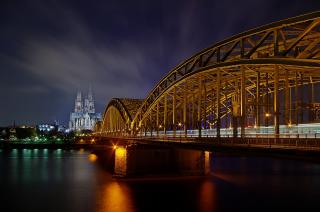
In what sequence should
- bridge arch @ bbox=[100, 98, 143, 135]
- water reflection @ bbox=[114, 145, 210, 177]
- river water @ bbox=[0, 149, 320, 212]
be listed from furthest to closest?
bridge arch @ bbox=[100, 98, 143, 135] → water reflection @ bbox=[114, 145, 210, 177] → river water @ bbox=[0, 149, 320, 212]

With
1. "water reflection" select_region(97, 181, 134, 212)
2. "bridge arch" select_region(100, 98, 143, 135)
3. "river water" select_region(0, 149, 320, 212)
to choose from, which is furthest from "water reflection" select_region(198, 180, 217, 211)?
"bridge arch" select_region(100, 98, 143, 135)

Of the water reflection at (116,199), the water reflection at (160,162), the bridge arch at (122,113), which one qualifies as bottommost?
the water reflection at (116,199)

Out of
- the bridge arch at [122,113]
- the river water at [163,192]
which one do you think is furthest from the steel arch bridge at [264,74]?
the bridge arch at [122,113]

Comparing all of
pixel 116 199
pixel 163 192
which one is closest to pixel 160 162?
pixel 163 192

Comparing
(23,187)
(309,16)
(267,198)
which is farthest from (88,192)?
(309,16)

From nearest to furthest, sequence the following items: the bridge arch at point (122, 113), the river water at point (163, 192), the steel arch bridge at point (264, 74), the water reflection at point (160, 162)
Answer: the steel arch bridge at point (264, 74) → the river water at point (163, 192) → the water reflection at point (160, 162) → the bridge arch at point (122, 113)

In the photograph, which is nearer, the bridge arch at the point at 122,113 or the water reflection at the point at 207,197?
the water reflection at the point at 207,197

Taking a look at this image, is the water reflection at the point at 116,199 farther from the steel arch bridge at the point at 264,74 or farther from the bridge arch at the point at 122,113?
the bridge arch at the point at 122,113

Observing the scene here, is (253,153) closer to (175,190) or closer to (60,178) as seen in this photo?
(175,190)

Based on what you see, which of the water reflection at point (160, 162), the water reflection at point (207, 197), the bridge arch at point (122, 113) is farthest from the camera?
the bridge arch at point (122, 113)

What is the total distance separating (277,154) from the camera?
26984 mm

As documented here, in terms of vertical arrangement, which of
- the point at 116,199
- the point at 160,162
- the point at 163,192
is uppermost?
the point at 160,162

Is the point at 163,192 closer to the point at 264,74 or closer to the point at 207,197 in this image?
the point at 207,197

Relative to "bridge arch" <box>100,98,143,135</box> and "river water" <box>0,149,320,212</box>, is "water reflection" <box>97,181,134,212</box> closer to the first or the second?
"river water" <box>0,149,320,212</box>
